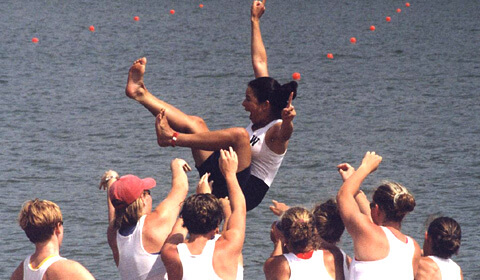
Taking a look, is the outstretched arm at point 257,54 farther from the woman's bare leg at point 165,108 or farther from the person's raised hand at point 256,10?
the woman's bare leg at point 165,108

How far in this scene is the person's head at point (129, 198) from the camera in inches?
226

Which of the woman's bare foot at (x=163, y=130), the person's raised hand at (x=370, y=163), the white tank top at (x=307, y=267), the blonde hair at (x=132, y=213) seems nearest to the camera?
the white tank top at (x=307, y=267)

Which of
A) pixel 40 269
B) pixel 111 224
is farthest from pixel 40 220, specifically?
pixel 111 224

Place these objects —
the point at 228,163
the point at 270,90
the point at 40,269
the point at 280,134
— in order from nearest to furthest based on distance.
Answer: the point at 40,269, the point at 228,163, the point at 280,134, the point at 270,90


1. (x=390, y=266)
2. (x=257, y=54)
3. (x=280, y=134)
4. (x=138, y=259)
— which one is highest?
(x=257, y=54)

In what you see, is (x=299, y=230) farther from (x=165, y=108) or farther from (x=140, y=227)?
(x=165, y=108)

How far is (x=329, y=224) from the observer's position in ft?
19.0

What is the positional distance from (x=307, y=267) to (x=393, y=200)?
2.25ft

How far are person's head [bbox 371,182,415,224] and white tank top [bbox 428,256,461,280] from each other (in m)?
0.35

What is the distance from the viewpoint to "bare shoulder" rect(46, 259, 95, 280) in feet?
16.1

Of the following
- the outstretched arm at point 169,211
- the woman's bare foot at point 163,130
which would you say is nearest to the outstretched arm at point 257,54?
the woman's bare foot at point 163,130

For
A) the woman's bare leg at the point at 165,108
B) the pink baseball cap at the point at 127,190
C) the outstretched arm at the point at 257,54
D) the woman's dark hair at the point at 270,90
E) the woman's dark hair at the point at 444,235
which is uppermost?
the outstretched arm at the point at 257,54

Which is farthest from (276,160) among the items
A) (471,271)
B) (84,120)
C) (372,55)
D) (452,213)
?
(372,55)

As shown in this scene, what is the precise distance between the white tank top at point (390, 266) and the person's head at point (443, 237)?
17 cm
